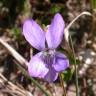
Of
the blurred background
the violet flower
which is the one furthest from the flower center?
the blurred background

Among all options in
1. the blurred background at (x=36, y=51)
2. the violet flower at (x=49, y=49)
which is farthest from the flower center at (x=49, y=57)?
the blurred background at (x=36, y=51)

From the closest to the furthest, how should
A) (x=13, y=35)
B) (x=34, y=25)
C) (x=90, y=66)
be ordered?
(x=34, y=25), (x=90, y=66), (x=13, y=35)

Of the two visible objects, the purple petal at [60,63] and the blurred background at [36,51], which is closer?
the purple petal at [60,63]

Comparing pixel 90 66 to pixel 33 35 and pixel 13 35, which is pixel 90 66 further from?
pixel 33 35

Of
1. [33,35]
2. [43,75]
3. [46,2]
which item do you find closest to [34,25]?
[33,35]

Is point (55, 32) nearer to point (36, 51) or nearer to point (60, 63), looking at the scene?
point (60, 63)

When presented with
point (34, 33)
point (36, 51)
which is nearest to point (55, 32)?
point (34, 33)

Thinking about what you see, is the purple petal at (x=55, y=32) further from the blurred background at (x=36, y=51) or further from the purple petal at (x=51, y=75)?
the blurred background at (x=36, y=51)

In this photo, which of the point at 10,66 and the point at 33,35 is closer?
the point at 33,35
